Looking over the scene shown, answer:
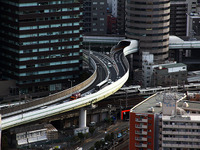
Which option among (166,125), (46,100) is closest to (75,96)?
(46,100)

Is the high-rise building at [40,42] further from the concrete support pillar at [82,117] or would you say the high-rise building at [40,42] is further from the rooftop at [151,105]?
the rooftop at [151,105]

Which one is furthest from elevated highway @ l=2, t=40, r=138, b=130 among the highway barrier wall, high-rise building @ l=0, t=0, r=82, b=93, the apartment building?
the apartment building

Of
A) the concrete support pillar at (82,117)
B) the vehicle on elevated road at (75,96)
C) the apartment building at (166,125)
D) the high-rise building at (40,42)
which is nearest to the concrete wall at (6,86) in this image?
the high-rise building at (40,42)

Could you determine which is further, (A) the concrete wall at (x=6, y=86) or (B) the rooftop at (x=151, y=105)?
(A) the concrete wall at (x=6, y=86)

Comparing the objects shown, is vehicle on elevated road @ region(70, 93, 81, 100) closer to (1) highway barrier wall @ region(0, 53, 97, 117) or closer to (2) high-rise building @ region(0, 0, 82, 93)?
(1) highway barrier wall @ region(0, 53, 97, 117)

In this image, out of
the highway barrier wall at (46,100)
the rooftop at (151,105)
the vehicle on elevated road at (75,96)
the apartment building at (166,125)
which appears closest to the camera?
the apartment building at (166,125)

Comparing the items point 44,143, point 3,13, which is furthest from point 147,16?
point 44,143

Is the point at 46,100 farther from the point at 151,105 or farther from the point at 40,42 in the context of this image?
the point at 151,105

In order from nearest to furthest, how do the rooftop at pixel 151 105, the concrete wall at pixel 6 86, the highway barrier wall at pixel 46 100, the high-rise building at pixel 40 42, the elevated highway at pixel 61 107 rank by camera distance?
the rooftop at pixel 151 105 < the elevated highway at pixel 61 107 < the highway barrier wall at pixel 46 100 < the high-rise building at pixel 40 42 < the concrete wall at pixel 6 86

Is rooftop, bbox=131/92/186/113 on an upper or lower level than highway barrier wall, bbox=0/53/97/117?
upper
